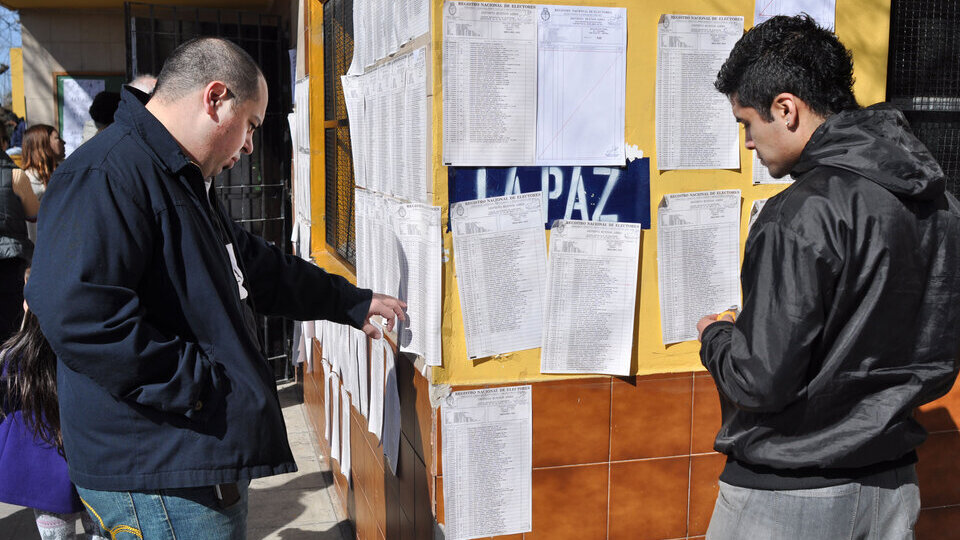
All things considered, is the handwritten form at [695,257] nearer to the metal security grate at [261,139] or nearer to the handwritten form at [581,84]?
the handwritten form at [581,84]

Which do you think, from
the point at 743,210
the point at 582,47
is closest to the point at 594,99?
the point at 582,47

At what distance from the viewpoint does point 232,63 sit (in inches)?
83.7

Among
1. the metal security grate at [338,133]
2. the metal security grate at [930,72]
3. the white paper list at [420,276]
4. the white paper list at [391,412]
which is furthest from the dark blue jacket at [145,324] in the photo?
the metal security grate at [930,72]

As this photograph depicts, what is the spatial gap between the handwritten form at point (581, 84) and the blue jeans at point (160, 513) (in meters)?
1.24

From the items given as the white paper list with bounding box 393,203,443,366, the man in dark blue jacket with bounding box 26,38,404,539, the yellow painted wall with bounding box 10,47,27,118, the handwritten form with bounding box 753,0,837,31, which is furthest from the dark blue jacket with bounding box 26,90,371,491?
the yellow painted wall with bounding box 10,47,27,118

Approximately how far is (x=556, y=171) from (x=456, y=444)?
2.71 feet

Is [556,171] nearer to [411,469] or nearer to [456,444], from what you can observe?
[456,444]

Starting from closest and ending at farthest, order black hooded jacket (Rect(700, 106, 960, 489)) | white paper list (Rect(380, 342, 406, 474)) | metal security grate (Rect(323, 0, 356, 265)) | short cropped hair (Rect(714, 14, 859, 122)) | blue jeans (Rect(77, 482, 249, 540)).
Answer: black hooded jacket (Rect(700, 106, 960, 489))
short cropped hair (Rect(714, 14, 859, 122))
blue jeans (Rect(77, 482, 249, 540))
white paper list (Rect(380, 342, 406, 474))
metal security grate (Rect(323, 0, 356, 265))

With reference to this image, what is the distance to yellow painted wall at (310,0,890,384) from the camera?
2.43 m

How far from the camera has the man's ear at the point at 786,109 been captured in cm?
179

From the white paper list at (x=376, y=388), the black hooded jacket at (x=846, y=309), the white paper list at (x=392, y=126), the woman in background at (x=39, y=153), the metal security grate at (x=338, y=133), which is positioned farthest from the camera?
the woman in background at (x=39, y=153)

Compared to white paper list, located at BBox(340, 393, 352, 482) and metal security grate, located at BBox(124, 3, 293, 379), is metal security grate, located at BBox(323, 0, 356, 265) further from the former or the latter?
metal security grate, located at BBox(124, 3, 293, 379)

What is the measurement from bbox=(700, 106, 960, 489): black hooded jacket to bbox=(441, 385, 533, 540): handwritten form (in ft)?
2.63

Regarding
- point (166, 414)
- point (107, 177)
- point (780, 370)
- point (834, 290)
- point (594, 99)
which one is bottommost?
point (166, 414)
